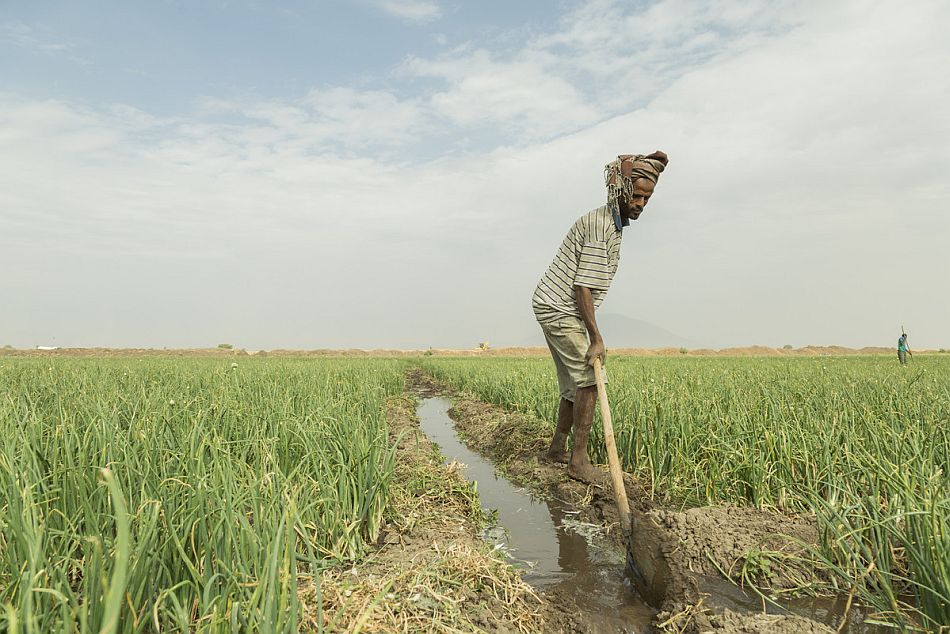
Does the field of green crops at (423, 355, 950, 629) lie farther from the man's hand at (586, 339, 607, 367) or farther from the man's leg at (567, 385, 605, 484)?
the man's hand at (586, 339, 607, 367)

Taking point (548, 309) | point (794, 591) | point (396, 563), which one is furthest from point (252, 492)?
point (548, 309)

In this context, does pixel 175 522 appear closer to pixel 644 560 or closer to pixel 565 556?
pixel 565 556

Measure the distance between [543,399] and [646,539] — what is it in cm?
368

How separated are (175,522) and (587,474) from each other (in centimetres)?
290

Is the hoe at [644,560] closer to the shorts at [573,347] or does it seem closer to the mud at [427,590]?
the mud at [427,590]

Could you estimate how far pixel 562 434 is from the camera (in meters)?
4.64

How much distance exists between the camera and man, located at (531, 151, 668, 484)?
3.99 m

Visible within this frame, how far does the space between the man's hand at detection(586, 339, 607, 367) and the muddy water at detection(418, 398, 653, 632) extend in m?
1.07

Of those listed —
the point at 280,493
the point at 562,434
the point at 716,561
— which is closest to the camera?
the point at 280,493

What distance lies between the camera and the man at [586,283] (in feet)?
13.1

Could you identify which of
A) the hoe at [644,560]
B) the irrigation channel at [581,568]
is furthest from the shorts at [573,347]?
the hoe at [644,560]

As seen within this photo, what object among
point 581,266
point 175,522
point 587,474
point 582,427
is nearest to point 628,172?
point 581,266

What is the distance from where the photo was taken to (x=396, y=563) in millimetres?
2301

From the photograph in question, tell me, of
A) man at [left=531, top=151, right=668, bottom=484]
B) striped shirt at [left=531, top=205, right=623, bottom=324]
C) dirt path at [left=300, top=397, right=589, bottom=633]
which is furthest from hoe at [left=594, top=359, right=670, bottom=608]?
striped shirt at [left=531, top=205, right=623, bottom=324]
